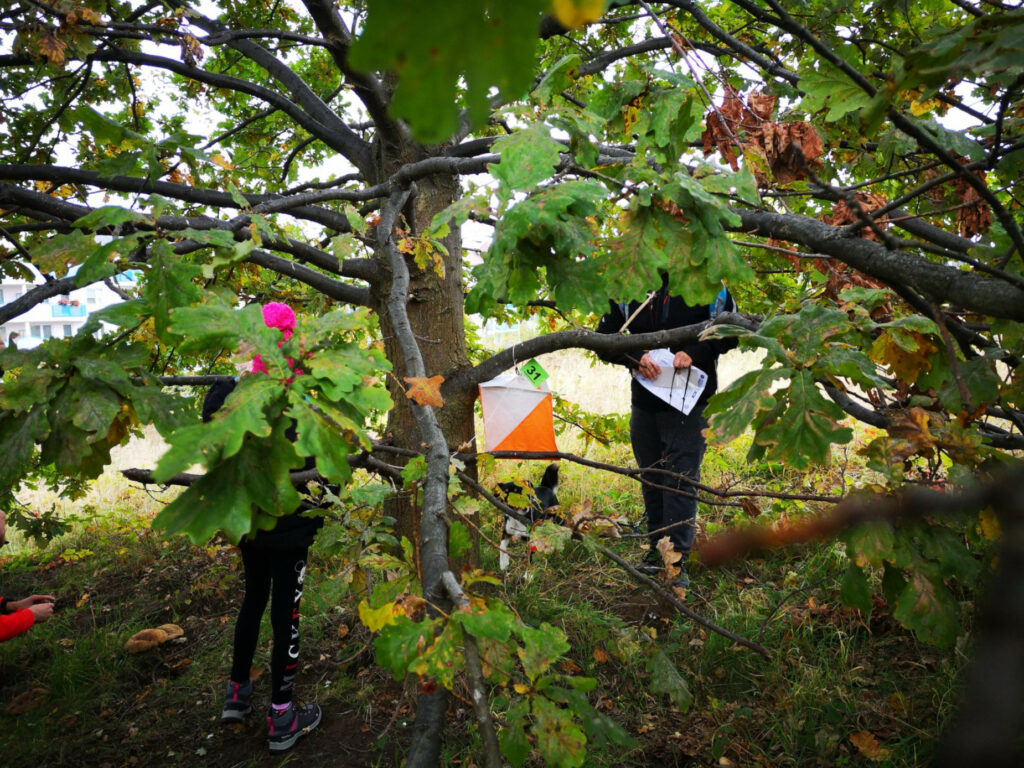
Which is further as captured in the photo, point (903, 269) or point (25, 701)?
point (25, 701)

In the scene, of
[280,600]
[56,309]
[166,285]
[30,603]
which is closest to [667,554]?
[280,600]

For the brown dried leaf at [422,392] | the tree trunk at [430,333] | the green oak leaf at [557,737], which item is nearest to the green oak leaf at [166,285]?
the brown dried leaf at [422,392]

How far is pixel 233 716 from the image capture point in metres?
3.19

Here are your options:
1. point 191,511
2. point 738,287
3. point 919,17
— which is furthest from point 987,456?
point 919,17

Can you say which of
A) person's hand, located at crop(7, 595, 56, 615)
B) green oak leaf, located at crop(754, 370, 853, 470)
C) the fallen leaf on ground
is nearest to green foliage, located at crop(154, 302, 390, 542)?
green oak leaf, located at crop(754, 370, 853, 470)

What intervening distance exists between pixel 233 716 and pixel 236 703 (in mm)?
63

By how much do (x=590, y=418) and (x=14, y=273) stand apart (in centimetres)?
345

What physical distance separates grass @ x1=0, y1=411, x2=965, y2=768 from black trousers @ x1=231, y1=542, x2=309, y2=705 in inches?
10.3

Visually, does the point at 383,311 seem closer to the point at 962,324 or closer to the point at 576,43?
the point at 576,43

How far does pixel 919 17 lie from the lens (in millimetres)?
3393

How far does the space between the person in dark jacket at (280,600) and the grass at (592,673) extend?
0.41ft

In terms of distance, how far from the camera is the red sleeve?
297 centimetres

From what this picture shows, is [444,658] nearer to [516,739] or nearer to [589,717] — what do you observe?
[516,739]

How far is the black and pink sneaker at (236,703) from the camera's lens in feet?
10.5
